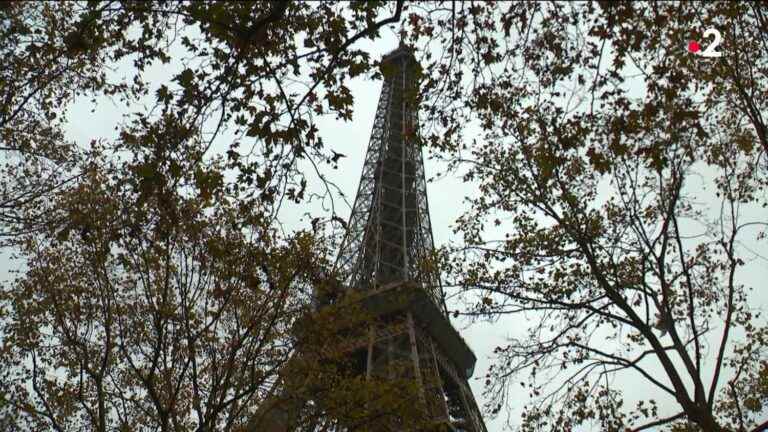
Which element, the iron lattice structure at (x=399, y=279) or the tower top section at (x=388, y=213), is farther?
the tower top section at (x=388, y=213)

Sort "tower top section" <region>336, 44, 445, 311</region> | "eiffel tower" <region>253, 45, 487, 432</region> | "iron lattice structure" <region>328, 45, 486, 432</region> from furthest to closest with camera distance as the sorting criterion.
Answer: "tower top section" <region>336, 44, 445, 311</region> < "iron lattice structure" <region>328, 45, 486, 432</region> < "eiffel tower" <region>253, 45, 487, 432</region>

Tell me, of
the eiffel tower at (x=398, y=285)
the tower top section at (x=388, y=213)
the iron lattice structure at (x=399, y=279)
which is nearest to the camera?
the eiffel tower at (x=398, y=285)

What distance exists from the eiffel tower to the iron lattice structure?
5 cm

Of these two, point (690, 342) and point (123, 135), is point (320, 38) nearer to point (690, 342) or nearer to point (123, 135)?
Answer: point (123, 135)

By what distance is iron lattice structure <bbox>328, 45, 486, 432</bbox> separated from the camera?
29234mm

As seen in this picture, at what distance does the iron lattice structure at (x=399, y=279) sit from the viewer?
95.9ft

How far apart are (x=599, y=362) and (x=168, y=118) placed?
7.21 metres

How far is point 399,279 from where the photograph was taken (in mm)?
39188

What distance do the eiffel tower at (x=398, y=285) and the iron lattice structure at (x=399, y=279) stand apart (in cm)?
5

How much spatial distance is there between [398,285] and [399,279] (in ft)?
22.4

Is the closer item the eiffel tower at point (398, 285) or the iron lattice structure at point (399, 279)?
the eiffel tower at point (398, 285)

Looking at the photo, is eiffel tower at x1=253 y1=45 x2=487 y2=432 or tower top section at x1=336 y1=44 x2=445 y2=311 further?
tower top section at x1=336 y1=44 x2=445 y2=311

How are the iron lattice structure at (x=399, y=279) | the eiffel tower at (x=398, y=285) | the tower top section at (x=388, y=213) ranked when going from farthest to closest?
the tower top section at (x=388, y=213)
the iron lattice structure at (x=399, y=279)
the eiffel tower at (x=398, y=285)

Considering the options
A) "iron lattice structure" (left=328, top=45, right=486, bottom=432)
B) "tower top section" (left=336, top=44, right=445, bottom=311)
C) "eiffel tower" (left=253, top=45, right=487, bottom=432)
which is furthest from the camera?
"tower top section" (left=336, top=44, right=445, bottom=311)
